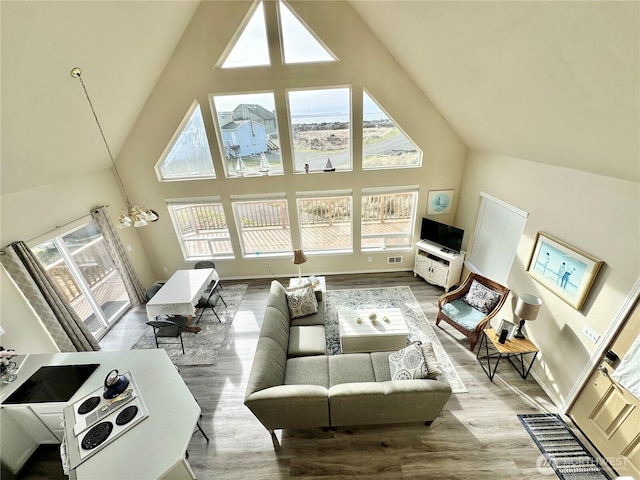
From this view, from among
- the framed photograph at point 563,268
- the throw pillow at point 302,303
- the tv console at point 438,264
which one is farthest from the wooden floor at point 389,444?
the tv console at point 438,264

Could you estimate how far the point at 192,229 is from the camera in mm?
5711

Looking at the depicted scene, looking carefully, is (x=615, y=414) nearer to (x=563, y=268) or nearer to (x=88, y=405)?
(x=563, y=268)

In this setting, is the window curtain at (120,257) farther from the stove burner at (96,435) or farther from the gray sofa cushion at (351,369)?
the gray sofa cushion at (351,369)

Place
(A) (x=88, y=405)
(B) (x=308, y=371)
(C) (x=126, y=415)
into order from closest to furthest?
(C) (x=126, y=415) → (A) (x=88, y=405) → (B) (x=308, y=371)

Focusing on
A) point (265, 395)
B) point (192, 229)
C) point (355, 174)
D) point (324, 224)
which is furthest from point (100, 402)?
point (355, 174)

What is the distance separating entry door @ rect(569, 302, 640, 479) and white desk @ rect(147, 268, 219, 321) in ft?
17.1

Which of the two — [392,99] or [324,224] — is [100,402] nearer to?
[324,224]

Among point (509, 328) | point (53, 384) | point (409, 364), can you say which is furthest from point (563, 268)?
point (53, 384)

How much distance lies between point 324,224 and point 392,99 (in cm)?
274

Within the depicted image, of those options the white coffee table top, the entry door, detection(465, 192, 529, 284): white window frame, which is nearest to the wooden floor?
the entry door

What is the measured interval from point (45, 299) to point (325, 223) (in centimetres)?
465

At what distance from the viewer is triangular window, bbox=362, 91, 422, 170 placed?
4.75 meters

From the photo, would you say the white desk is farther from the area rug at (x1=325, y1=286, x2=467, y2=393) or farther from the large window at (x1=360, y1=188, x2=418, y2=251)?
the large window at (x1=360, y1=188, x2=418, y2=251)

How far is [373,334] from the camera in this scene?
11.8 ft
